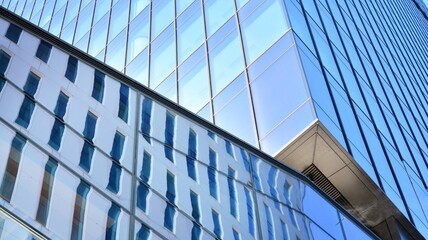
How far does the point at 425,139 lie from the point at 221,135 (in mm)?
16975

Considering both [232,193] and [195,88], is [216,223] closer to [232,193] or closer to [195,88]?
[232,193]

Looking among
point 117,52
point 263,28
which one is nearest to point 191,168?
point 263,28

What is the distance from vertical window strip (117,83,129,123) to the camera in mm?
10789

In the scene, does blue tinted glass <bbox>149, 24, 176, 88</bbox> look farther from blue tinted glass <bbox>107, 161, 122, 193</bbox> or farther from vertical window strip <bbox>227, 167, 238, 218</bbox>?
blue tinted glass <bbox>107, 161, 122, 193</bbox>

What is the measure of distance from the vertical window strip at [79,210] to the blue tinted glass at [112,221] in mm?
376

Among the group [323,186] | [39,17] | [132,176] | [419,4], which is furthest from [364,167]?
[419,4]

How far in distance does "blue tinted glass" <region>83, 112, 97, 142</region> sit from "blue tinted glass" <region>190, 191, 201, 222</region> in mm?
1957

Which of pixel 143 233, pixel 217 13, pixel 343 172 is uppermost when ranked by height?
pixel 217 13

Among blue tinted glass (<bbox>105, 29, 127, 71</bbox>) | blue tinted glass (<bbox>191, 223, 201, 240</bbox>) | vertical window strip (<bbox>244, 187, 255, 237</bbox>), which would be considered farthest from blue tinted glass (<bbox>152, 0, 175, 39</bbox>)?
blue tinted glass (<bbox>191, 223, 201, 240</bbox>)

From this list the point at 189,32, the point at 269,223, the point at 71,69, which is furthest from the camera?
the point at 189,32

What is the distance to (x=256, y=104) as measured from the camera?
16703 millimetres

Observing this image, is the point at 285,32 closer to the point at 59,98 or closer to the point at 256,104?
the point at 256,104

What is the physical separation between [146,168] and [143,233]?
144 centimetres

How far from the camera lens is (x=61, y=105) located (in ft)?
32.3
